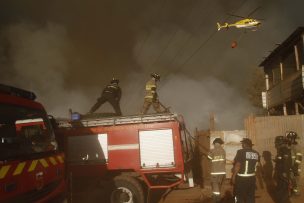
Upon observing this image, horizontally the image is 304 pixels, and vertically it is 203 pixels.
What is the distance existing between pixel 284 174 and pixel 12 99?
755cm

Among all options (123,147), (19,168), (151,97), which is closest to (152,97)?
(151,97)

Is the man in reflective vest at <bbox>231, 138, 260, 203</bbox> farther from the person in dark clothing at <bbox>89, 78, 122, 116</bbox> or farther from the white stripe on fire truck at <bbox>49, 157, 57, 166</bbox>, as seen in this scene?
the person in dark clothing at <bbox>89, 78, 122, 116</bbox>

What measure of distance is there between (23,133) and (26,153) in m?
0.40

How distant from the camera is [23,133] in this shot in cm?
537

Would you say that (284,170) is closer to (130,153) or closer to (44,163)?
(130,153)

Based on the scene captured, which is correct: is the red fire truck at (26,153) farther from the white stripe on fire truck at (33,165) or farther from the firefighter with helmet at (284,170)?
the firefighter with helmet at (284,170)

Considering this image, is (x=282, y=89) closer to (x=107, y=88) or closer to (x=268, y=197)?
(x=268, y=197)

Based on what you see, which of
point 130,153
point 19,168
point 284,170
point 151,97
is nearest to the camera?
point 19,168

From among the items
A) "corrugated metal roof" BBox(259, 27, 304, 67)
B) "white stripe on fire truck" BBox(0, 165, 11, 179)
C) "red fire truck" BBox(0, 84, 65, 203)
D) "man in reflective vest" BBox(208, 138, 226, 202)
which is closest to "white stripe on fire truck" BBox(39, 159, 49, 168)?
"red fire truck" BBox(0, 84, 65, 203)

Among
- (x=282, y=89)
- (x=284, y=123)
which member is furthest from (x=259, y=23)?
(x=284, y=123)

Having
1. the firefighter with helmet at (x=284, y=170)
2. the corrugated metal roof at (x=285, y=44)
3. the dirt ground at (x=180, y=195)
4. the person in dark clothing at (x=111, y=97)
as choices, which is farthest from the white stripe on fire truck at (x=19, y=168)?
the corrugated metal roof at (x=285, y=44)

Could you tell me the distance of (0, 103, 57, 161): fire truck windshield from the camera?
15.9 feet

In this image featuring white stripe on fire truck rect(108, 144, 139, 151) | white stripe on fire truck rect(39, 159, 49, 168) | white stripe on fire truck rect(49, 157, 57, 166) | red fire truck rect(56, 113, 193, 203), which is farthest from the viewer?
white stripe on fire truck rect(108, 144, 139, 151)

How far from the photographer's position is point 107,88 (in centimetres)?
1070
